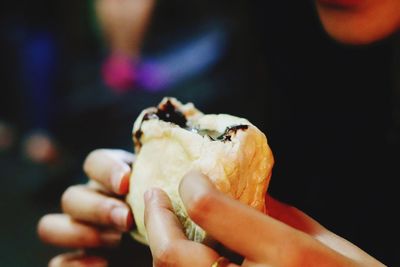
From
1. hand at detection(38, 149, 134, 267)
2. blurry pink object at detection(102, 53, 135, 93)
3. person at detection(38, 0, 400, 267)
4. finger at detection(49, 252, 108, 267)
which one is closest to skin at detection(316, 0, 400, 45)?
person at detection(38, 0, 400, 267)

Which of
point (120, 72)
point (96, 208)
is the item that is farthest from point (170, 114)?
point (120, 72)

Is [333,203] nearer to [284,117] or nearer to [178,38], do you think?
[284,117]

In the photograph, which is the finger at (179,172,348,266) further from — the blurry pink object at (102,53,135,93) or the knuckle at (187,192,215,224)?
the blurry pink object at (102,53,135,93)

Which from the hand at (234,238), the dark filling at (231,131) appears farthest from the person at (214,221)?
the dark filling at (231,131)

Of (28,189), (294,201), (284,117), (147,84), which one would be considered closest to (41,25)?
(147,84)

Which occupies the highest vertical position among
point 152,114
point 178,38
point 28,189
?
point 178,38

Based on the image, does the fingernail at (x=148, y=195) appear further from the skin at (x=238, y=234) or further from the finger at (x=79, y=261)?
the finger at (x=79, y=261)
